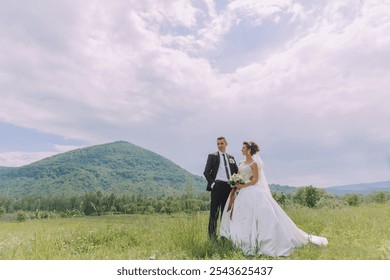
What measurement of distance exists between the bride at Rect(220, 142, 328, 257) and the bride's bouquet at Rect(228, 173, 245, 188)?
8 cm

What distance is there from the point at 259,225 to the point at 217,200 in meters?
1.19

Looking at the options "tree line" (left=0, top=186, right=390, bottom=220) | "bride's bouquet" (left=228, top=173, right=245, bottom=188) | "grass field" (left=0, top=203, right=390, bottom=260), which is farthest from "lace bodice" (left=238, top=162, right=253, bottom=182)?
"grass field" (left=0, top=203, right=390, bottom=260)

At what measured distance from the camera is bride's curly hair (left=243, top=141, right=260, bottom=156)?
27.2 ft

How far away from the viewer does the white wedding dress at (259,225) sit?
24.7 ft

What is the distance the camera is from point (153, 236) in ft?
30.2

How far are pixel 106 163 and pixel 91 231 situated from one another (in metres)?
192

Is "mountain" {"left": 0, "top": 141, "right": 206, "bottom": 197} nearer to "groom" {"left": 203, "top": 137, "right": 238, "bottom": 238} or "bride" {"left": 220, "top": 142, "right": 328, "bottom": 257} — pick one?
"groom" {"left": 203, "top": 137, "right": 238, "bottom": 238}

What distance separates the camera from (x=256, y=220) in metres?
7.75

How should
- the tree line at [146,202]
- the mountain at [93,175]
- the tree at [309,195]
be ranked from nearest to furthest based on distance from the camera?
the tree line at [146,202] → the tree at [309,195] → the mountain at [93,175]

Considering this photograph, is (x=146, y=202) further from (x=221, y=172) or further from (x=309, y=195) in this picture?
(x=221, y=172)

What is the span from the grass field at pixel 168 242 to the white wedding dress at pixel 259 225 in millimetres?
222

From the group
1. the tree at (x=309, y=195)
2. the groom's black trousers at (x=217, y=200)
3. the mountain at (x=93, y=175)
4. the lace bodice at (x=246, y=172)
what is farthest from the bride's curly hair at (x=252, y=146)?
the mountain at (x=93, y=175)

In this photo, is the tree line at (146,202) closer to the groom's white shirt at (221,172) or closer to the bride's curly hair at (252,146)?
the groom's white shirt at (221,172)
